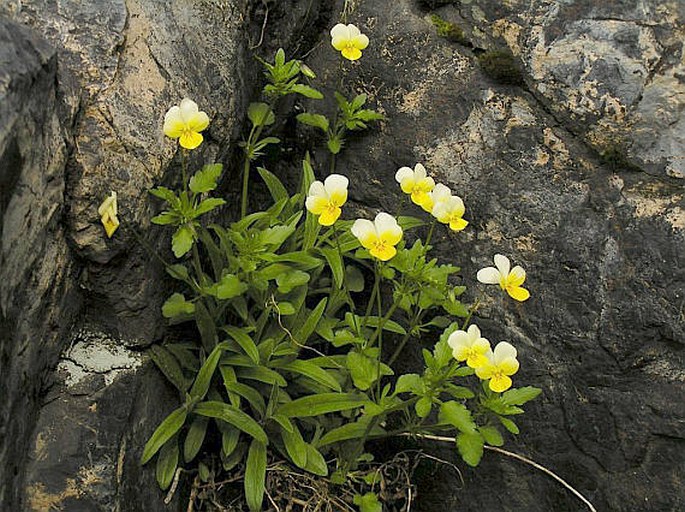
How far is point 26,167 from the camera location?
2.32 meters

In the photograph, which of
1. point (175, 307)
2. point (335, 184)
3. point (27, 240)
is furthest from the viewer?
point (175, 307)

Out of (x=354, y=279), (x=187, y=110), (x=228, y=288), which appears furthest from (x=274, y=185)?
(x=187, y=110)

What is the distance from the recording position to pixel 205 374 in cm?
294

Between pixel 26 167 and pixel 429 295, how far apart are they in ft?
4.29

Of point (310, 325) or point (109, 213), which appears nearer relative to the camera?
point (109, 213)

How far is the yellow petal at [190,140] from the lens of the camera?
2627mm

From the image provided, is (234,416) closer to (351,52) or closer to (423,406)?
(423,406)

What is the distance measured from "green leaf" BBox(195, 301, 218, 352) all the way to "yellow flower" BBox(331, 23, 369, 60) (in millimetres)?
1040

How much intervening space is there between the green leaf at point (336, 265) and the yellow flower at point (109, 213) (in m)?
0.78

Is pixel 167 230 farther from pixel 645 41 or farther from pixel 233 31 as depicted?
pixel 645 41

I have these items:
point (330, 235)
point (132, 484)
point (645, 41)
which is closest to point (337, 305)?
point (330, 235)

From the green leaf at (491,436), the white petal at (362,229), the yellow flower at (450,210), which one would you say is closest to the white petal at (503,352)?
the green leaf at (491,436)

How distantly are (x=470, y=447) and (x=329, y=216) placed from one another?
0.84 metres

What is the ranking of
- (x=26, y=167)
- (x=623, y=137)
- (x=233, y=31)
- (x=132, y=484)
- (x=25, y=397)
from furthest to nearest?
(x=233, y=31) < (x=623, y=137) < (x=132, y=484) < (x=25, y=397) < (x=26, y=167)
